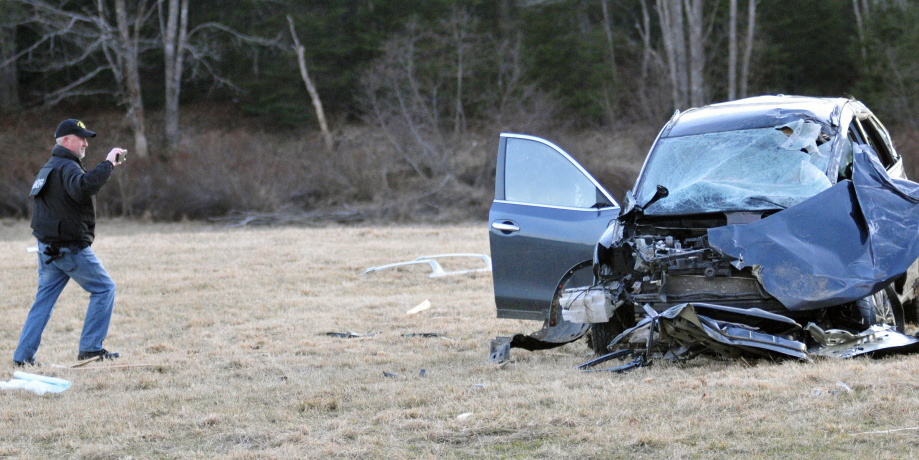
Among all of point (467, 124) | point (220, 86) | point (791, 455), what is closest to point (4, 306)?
point (791, 455)

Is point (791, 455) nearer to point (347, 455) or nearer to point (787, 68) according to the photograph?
point (347, 455)

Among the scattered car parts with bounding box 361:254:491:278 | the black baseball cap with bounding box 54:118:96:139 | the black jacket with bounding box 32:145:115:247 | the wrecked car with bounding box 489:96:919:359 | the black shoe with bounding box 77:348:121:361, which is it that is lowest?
the scattered car parts with bounding box 361:254:491:278

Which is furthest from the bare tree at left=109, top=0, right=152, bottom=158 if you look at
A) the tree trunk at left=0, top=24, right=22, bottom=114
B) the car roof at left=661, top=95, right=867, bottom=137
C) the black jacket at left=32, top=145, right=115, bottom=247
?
the car roof at left=661, top=95, right=867, bottom=137

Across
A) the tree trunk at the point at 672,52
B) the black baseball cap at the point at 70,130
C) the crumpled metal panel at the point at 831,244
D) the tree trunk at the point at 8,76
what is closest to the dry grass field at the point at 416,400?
the crumpled metal panel at the point at 831,244

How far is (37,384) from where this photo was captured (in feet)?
20.5

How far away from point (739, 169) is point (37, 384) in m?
4.89

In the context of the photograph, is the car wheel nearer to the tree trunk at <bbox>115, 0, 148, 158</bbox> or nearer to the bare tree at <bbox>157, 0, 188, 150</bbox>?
the tree trunk at <bbox>115, 0, 148, 158</bbox>

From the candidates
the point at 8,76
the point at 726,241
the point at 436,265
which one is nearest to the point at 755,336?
the point at 726,241

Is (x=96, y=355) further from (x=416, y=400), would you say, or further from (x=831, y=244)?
(x=831, y=244)

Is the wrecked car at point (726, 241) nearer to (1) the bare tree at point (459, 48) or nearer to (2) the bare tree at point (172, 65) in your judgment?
(1) the bare tree at point (459, 48)

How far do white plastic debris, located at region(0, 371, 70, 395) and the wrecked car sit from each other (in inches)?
119

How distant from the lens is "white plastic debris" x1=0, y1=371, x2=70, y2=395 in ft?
20.3

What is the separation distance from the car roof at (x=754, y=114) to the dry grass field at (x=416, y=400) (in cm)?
184

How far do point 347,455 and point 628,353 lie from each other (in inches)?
89.2
